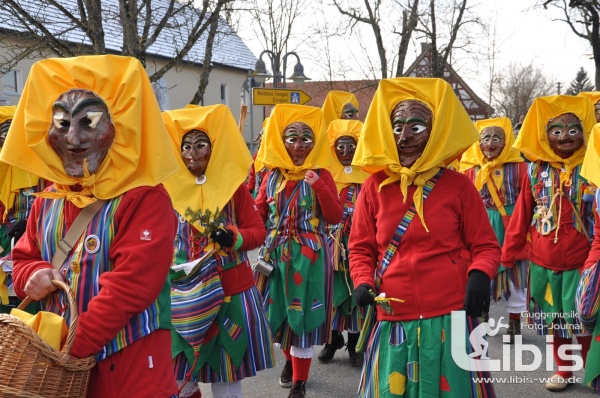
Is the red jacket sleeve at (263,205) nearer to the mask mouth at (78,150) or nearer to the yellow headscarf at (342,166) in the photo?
the yellow headscarf at (342,166)

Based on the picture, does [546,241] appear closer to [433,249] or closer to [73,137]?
[433,249]

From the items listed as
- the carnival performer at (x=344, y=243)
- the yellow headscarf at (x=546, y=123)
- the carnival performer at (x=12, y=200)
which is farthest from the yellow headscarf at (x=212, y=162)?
the yellow headscarf at (x=546, y=123)

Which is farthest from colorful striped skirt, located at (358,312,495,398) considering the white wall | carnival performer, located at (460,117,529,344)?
the white wall

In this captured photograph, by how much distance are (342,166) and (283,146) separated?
1.23 m

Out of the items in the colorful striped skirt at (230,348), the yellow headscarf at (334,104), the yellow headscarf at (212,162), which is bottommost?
the colorful striped skirt at (230,348)

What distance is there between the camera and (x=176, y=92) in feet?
91.4

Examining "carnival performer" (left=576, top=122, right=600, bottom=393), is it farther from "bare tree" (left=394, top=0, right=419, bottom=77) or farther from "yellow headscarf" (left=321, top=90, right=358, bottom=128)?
"bare tree" (left=394, top=0, right=419, bottom=77)

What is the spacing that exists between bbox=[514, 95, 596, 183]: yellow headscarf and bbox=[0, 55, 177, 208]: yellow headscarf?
3680 millimetres

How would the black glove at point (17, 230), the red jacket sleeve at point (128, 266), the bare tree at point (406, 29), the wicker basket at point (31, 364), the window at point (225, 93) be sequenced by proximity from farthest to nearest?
the window at point (225, 93), the bare tree at point (406, 29), the black glove at point (17, 230), the red jacket sleeve at point (128, 266), the wicker basket at point (31, 364)

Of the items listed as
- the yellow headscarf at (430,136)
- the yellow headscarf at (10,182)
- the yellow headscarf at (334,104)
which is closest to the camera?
the yellow headscarf at (430,136)

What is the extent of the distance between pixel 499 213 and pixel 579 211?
A: 2445 millimetres

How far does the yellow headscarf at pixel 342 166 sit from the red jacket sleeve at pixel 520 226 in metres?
1.61

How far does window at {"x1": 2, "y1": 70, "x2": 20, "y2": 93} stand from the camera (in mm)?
19381

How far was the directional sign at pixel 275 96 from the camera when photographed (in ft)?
45.3
